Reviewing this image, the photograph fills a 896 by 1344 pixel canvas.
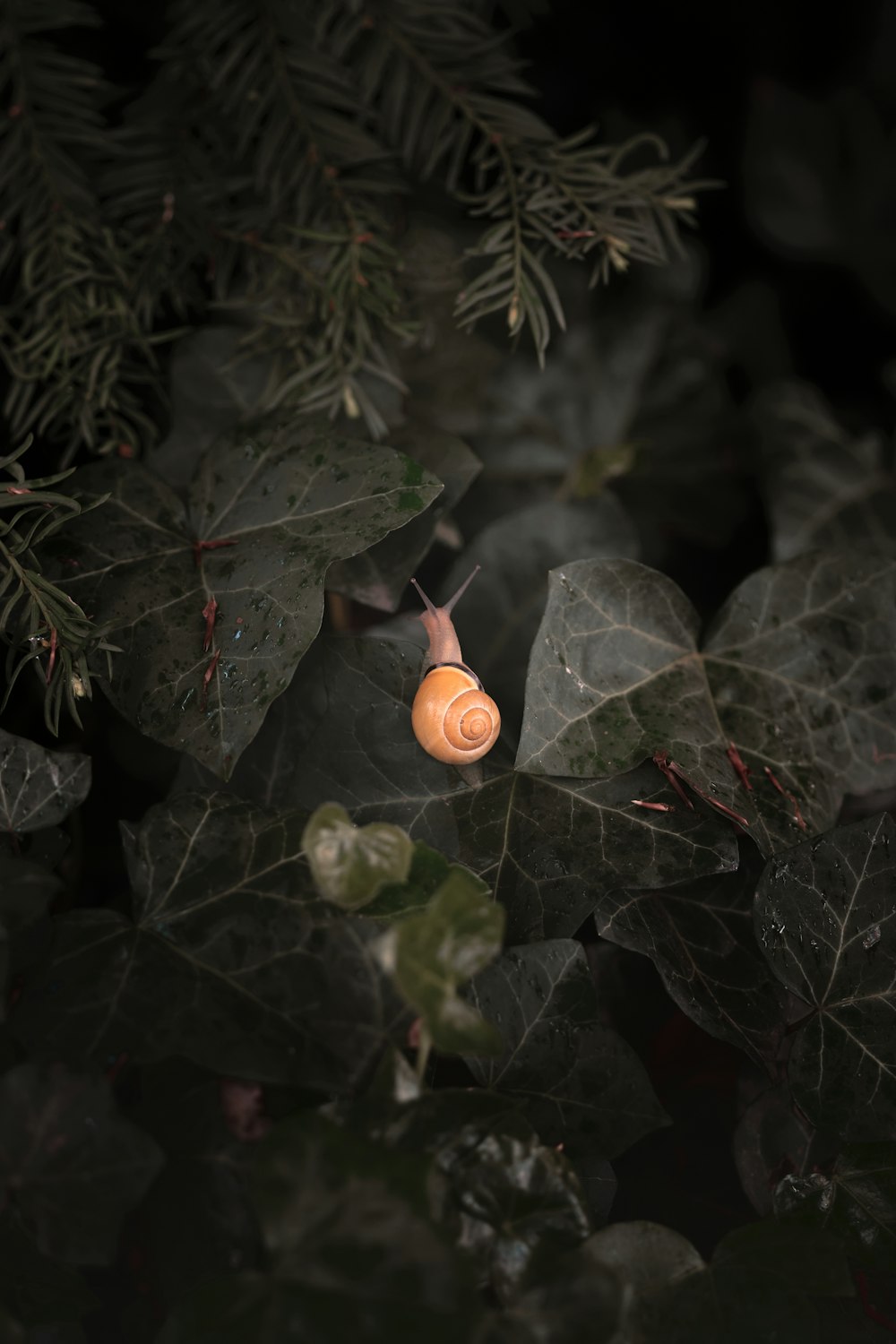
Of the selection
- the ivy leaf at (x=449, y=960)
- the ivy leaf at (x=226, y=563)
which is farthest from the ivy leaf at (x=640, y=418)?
the ivy leaf at (x=449, y=960)

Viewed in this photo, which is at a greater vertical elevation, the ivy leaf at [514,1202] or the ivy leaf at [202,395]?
the ivy leaf at [202,395]

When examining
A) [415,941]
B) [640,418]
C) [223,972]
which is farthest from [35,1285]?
[640,418]

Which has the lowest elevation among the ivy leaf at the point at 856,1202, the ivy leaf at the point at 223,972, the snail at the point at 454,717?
the ivy leaf at the point at 856,1202

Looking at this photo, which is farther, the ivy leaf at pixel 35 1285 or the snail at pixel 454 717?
the snail at pixel 454 717

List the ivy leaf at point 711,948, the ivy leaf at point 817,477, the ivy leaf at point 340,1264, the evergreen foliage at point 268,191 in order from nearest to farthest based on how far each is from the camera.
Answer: the ivy leaf at point 340,1264, the ivy leaf at point 711,948, the evergreen foliage at point 268,191, the ivy leaf at point 817,477

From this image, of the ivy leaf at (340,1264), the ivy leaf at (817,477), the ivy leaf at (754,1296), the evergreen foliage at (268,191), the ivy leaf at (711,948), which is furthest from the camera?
the ivy leaf at (817,477)

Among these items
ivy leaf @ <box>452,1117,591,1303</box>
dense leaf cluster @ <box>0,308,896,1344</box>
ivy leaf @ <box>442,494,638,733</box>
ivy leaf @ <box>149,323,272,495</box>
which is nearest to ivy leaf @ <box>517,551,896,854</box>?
dense leaf cluster @ <box>0,308,896,1344</box>

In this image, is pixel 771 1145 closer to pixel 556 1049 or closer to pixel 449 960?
pixel 556 1049

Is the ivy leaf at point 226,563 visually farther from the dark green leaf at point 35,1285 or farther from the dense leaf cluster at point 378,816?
the dark green leaf at point 35,1285
